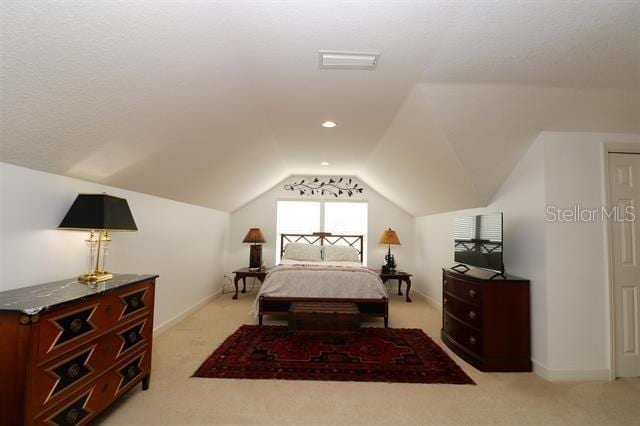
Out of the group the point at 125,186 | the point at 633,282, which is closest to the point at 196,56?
the point at 125,186

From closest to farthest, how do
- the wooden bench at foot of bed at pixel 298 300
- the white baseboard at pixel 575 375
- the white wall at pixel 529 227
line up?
the white baseboard at pixel 575 375 < the white wall at pixel 529 227 < the wooden bench at foot of bed at pixel 298 300

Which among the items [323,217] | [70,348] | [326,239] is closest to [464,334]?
[70,348]

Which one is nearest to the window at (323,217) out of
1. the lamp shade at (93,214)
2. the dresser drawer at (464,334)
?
the dresser drawer at (464,334)

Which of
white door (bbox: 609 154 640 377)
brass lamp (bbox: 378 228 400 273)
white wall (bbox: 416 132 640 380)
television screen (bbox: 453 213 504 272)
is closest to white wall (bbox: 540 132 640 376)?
white wall (bbox: 416 132 640 380)

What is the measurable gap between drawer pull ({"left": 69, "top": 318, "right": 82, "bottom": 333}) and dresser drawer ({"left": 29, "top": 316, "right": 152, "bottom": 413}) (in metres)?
0.11

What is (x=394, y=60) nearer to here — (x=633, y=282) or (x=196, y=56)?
(x=196, y=56)

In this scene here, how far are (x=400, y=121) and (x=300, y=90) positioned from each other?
3.83 feet

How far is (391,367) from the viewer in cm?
272

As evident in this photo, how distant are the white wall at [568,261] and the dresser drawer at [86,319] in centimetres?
343

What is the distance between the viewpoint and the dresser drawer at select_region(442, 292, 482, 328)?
9.12 feet

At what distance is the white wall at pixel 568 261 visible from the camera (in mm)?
2549

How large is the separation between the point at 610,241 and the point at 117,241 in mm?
4585

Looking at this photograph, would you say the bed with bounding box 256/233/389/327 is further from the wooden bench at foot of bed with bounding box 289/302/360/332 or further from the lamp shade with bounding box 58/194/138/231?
the lamp shade with bounding box 58/194/138/231

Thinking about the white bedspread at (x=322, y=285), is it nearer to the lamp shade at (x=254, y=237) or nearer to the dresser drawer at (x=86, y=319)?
the lamp shade at (x=254, y=237)
